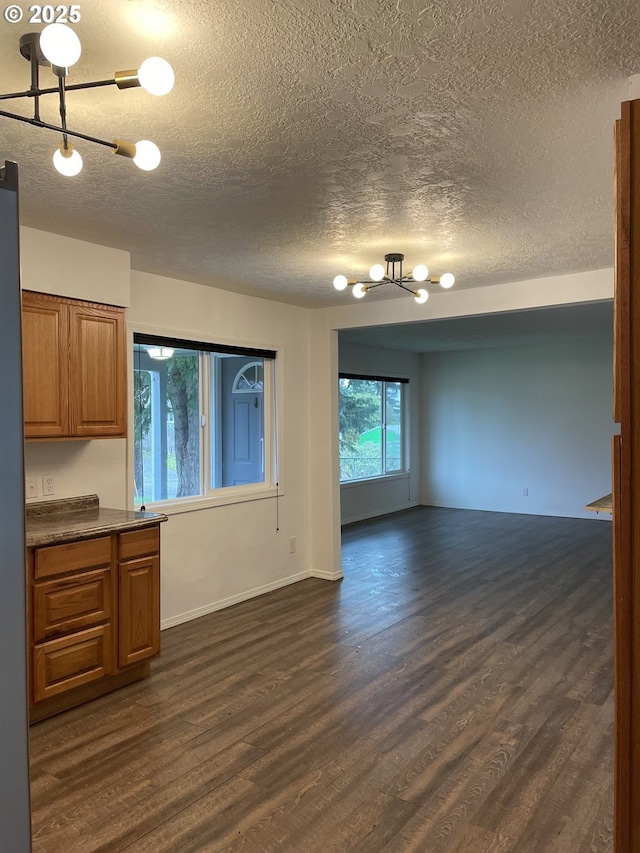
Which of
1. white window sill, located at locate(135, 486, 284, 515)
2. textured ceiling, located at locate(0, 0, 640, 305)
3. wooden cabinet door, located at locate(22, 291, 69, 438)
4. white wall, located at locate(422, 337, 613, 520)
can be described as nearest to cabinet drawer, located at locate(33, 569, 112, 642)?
wooden cabinet door, located at locate(22, 291, 69, 438)

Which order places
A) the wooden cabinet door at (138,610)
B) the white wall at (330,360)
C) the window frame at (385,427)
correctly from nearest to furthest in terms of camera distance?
the wooden cabinet door at (138,610)
the white wall at (330,360)
the window frame at (385,427)

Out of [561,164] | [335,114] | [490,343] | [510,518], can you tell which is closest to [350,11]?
[335,114]

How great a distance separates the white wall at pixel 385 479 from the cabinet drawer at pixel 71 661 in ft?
17.6

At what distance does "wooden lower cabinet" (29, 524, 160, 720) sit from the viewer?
2.93m

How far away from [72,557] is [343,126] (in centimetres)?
232

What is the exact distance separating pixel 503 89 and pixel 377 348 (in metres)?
7.38

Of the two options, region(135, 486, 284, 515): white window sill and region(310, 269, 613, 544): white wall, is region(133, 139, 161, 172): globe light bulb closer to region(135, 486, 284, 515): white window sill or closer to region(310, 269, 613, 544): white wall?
region(135, 486, 284, 515): white window sill

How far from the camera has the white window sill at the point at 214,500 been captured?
4352mm

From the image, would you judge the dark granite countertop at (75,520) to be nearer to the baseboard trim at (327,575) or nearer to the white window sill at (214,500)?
the white window sill at (214,500)

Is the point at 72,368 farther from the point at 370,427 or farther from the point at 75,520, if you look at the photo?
the point at 370,427

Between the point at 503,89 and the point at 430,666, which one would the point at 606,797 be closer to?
the point at 430,666

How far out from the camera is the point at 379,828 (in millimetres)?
2207

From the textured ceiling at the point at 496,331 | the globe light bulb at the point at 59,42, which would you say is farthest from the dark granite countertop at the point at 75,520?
the textured ceiling at the point at 496,331

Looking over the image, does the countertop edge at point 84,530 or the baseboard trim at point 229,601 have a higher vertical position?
the countertop edge at point 84,530
